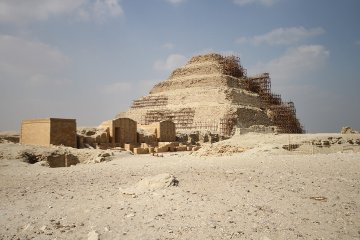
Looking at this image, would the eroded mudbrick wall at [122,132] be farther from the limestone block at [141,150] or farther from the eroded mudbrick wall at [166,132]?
the limestone block at [141,150]

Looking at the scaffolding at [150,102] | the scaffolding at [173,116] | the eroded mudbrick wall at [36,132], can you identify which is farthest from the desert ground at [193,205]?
the scaffolding at [150,102]

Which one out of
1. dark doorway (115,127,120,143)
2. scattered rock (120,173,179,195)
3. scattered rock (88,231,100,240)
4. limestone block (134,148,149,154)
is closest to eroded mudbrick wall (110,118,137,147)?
dark doorway (115,127,120,143)

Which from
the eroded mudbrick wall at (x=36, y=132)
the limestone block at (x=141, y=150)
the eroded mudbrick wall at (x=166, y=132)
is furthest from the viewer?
the eroded mudbrick wall at (x=166, y=132)

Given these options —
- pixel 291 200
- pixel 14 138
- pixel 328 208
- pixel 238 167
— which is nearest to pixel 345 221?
pixel 328 208

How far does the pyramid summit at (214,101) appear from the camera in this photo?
39.8 m

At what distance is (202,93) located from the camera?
45.2 metres

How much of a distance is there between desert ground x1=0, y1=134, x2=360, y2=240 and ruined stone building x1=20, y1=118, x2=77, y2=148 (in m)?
11.8

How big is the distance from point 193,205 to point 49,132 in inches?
681

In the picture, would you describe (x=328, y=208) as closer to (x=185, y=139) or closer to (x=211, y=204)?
(x=211, y=204)

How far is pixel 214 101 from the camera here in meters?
43.2

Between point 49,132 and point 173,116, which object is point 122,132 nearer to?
point 49,132

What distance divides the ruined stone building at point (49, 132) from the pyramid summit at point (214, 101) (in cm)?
1982

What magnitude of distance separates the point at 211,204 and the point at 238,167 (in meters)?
4.25

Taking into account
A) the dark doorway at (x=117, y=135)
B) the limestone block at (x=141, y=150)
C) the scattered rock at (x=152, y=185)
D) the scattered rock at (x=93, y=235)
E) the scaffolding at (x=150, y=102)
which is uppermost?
the scaffolding at (x=150, y=102)
